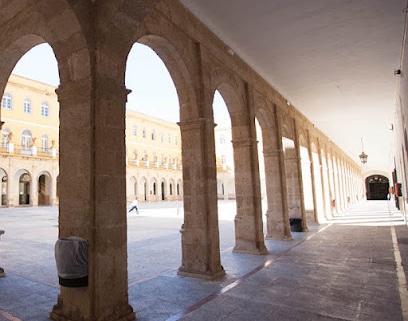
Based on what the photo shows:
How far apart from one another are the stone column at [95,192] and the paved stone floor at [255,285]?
1.91 ft

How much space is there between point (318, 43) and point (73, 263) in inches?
272

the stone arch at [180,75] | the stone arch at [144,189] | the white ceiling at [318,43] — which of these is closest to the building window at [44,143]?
the stone arch at [144,189]

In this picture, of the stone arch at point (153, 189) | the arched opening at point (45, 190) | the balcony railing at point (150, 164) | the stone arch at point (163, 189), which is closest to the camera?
the arched opening at point (45, 190)

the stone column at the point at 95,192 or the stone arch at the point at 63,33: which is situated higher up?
the stone arch at the point at 63,33

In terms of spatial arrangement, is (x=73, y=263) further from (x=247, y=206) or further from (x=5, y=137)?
(x=5, y=137)

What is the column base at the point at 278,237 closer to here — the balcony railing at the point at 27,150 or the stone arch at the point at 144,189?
the balcony railing at the point at 27,150

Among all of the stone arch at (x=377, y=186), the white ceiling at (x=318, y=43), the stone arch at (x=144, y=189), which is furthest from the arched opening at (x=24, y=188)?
the stone arch at (x=377, y=186)

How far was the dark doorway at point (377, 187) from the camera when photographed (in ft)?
142

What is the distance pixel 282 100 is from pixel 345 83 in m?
2.13

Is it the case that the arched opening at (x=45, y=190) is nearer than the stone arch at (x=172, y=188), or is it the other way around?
the arched opening at (x=45, y=190)

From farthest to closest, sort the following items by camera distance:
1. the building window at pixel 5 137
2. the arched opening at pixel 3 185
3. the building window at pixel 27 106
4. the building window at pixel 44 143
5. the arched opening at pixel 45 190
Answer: the building window at pixel 44 143 < the arched opening at pixel 45 190 < the arched opening at pixel 3 185 < the building window at pixel 27 106 < the building window at pixel 5 137

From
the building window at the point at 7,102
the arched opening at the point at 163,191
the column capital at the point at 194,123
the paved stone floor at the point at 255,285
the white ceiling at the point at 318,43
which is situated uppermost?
the building window at the point at 7,102

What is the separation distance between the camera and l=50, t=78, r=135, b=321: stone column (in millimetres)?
3662

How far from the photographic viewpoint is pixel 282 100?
11.2 metres
